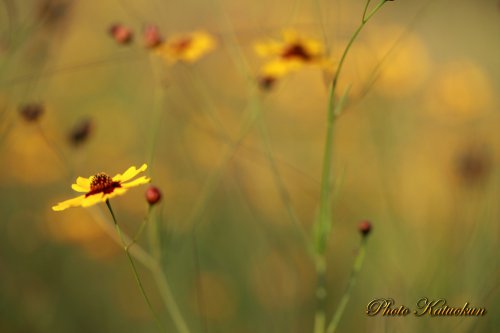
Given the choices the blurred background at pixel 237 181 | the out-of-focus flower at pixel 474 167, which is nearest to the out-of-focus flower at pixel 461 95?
the blurred background at pixel 237 181

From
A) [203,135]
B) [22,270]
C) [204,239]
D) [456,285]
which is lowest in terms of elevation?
[456,285]

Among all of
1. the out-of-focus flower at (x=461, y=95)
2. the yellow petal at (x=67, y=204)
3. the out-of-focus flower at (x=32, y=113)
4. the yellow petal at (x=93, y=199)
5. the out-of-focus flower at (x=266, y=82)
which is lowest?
the out-of-focus flower at (x=461, y=95)

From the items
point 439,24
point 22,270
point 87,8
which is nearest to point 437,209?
point 22,270

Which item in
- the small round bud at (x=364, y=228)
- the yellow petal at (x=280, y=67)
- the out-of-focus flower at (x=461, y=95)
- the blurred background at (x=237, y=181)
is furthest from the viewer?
the out-of-focus flower at (x=461, y=95)

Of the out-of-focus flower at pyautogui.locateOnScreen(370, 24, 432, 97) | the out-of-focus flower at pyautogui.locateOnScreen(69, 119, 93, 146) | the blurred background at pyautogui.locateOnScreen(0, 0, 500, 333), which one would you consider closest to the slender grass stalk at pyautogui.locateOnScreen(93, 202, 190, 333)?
the blurred background at pyautogui.locateOnScreen(0, 0, 500, 333)

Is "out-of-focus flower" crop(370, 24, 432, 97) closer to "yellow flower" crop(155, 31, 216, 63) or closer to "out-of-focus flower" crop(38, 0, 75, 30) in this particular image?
"yellow flower" crop(155, 31, 216, 63)

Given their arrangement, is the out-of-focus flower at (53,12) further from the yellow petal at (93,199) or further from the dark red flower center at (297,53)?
the yellow petal at (93,199)

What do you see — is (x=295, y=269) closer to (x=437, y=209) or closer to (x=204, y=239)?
(x=204, y=239)
